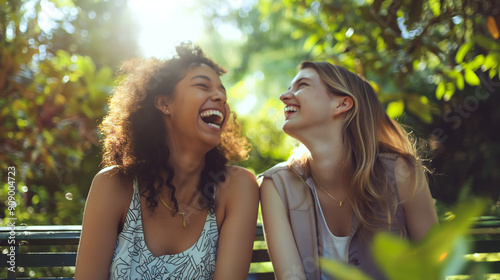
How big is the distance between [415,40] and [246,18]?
14136mm

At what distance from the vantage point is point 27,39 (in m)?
3.46

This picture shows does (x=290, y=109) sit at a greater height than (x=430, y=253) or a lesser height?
greater

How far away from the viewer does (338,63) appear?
315 centimetres

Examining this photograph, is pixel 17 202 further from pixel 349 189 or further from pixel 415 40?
pixel 415 40

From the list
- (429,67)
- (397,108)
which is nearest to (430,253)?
(397,108)

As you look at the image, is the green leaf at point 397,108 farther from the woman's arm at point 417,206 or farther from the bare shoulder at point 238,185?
the bare shoulder at point 238,185

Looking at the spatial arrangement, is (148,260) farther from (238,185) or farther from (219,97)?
(219,97)

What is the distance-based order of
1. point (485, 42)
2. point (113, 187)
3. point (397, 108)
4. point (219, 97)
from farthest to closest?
1. point (397, 108)
2. point (219, 97)
3. point (113, 187)
4. point (485, 42)

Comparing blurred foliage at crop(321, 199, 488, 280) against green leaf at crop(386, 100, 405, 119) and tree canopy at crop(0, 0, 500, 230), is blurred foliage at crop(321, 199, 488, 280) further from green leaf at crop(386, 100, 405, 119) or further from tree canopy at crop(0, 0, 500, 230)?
green leaf at crop(386, 100, 405, 119)

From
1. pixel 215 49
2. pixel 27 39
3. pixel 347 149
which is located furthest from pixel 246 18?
pixel 347 149

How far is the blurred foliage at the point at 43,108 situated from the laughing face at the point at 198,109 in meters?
1.59

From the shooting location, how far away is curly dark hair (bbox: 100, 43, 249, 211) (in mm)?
2355

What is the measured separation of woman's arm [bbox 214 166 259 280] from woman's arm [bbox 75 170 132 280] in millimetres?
573

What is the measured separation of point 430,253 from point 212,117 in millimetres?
2135
